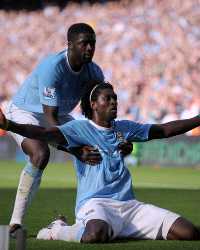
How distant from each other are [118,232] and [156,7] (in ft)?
65.1

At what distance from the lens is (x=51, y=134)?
6.89m

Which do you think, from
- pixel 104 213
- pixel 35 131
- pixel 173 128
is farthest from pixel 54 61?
pixel 104 213

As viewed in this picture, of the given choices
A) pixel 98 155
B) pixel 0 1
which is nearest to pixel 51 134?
pixel 98 155

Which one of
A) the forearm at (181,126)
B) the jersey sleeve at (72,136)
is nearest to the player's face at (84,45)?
the jersey sleeve at (72,136)

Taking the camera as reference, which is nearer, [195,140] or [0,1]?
[195,140]

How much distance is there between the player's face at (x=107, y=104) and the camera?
704 centimetres

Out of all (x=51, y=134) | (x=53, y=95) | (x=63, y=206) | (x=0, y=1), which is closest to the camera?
(x=51, y=134)

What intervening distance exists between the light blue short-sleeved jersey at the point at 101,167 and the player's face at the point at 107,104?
171 mm

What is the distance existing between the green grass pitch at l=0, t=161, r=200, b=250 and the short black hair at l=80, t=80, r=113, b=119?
1120mm

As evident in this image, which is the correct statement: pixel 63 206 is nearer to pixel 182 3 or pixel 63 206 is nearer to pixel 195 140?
pixel 195 140

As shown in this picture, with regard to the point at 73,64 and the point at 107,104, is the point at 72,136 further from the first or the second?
the point at 73,64

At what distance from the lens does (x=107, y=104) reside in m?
7.05

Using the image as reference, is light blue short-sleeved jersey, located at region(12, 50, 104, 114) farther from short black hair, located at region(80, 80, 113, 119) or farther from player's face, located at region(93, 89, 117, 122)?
player's face, located at region(93, 89, 117, 122)

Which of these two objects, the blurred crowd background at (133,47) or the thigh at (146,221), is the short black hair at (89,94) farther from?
the blurred crowd background at (133,47)
